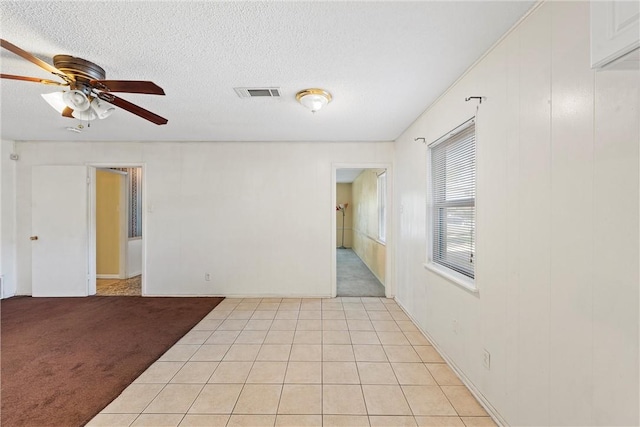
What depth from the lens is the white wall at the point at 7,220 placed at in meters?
3.98

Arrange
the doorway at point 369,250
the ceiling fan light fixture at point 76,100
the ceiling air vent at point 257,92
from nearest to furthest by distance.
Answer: the ceiling fan light fixture at point 76,100 < the ceiling air vent at point 257,92 < the doorway at point 369,250

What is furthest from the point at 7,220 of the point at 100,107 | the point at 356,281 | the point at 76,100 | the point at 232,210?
the point at 356,281

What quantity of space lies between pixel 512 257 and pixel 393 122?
219cm

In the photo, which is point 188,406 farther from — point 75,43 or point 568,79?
point 568,79

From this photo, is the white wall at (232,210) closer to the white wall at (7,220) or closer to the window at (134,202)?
the white wall at (7,220)

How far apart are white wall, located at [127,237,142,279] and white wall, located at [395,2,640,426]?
19.6ft

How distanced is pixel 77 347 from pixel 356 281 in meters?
4.05

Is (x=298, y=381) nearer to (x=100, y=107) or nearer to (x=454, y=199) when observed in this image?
(x=454, y=199)

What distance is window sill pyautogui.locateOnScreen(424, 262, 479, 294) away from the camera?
1.99 meters

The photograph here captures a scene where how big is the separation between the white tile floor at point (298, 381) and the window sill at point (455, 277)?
A: 0.76 m

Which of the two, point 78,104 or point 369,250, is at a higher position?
point 78,104

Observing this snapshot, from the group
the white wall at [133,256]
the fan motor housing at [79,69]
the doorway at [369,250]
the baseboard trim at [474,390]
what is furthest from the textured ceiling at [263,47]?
the white wall at [133,256]

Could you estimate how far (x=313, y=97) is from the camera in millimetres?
2348

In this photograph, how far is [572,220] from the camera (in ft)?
3.87
